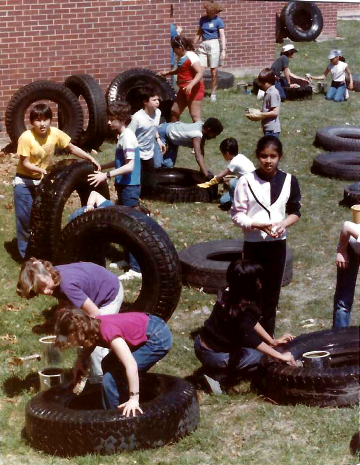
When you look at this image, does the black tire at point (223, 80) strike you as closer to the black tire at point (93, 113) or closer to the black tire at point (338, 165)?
the black tire at point (93, 113)

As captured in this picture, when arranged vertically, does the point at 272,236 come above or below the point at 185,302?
above

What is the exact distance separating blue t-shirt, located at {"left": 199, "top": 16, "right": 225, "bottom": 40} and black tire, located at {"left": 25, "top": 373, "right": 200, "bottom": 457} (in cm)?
1310

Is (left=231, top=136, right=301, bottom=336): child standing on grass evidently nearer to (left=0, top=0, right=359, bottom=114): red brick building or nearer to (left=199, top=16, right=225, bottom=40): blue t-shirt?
(left=0, top=0, right=359, bottom=114): red brick building

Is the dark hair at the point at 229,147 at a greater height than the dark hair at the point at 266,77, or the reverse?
the dark hair at the point at 266,77

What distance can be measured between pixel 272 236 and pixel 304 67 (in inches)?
624

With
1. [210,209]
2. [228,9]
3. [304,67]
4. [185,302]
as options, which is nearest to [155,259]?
[185,302]

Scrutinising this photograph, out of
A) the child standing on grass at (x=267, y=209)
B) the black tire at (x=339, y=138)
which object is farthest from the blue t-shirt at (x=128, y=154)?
the black tire at (x=339, y=138)

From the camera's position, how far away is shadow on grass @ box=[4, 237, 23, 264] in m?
10.5

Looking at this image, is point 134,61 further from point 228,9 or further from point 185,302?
point 185,302

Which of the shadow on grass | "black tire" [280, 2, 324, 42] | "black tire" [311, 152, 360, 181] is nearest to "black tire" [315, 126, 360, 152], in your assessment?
"black tire" [311, 152, 360, 181]

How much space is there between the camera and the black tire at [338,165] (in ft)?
45.9

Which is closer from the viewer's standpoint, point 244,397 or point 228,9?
point 244,397

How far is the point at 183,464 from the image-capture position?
603 cm

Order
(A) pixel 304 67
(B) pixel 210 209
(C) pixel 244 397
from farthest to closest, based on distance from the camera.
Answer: (A) pixel 304 67
(B) pixel 210 209
(C) pixel 244 397
